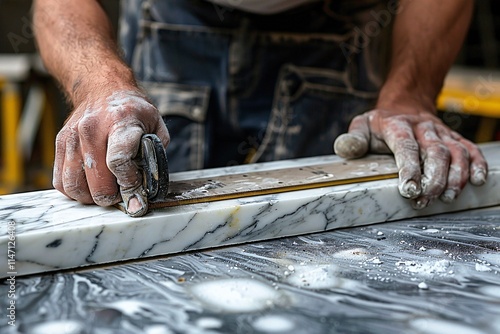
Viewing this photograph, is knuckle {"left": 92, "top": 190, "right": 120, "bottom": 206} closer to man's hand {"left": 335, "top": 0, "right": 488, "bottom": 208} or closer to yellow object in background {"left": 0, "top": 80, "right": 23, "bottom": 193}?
man's hand {"left": 335, "top": 0, "right": 488, "bottom": 208}

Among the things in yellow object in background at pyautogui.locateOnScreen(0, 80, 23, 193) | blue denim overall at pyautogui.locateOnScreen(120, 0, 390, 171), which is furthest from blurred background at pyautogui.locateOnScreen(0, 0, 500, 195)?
blue denim overall at pyautogui.locateOnScreen(120, 0, 390, 171)

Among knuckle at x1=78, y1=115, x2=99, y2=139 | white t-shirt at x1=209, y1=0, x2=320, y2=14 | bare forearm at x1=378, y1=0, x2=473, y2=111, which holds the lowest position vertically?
knuckle at x1=78, y1=115, x2=99, y2=139

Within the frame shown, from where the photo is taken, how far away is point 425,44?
6.57 feet

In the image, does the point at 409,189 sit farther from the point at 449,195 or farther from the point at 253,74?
the point at 253,74

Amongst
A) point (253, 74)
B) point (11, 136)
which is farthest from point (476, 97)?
point (11, 136)

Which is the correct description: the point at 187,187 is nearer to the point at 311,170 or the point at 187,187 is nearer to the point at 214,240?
the point at 214,240

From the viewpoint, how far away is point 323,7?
82.6 inches

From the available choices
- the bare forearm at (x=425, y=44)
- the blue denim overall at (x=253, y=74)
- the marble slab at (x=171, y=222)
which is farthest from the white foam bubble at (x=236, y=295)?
the blue denim overall at (x=253, y=74)

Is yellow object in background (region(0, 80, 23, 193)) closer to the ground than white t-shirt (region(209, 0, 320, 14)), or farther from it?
closer to the ground

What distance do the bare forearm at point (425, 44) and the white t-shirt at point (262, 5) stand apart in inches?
13.6

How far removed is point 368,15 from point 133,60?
876 millimetres

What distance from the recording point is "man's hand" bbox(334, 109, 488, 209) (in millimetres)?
1469

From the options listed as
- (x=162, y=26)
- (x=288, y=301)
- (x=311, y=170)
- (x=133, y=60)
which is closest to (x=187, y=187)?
(x=311, y=170)

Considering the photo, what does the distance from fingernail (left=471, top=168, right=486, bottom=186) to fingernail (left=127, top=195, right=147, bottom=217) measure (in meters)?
0.83
